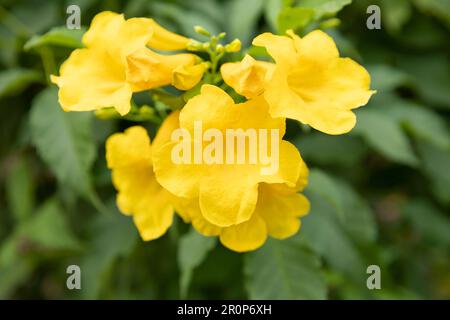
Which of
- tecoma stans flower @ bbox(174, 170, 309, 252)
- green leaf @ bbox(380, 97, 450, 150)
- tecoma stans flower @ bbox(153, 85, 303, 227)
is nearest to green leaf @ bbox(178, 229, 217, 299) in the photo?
tecoma stans flower @ bbox(174, 170, 309, 252)

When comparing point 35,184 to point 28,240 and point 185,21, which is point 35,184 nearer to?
point 28,240

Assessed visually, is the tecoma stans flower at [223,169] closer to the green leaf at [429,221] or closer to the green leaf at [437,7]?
the green leaf at [437,7]

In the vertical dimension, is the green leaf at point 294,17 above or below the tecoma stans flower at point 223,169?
above

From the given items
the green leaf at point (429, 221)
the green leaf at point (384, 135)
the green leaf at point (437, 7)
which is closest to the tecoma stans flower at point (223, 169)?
the green leaf at point (384, 135)

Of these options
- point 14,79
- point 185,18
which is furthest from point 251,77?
point 14,79

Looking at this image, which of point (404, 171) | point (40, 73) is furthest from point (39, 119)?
point (404, 171)

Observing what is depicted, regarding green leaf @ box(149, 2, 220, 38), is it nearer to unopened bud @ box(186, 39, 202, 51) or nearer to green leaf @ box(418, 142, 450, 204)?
unopened bud @ box(186, 39, 202, 51)
